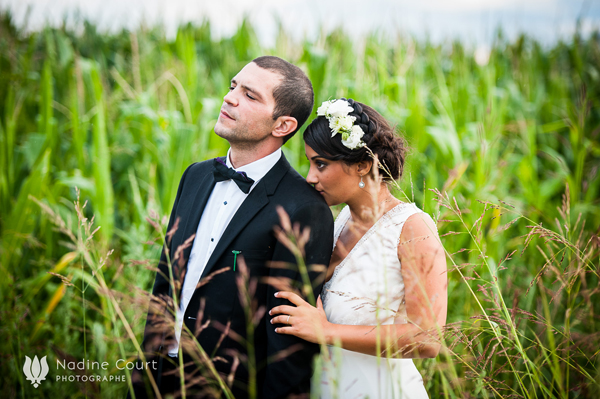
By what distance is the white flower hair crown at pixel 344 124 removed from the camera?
1.65m

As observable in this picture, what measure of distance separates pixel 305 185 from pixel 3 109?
125 inches

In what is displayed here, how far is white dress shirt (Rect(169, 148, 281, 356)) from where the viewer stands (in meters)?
1.65

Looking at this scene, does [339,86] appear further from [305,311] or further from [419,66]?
[305,311]

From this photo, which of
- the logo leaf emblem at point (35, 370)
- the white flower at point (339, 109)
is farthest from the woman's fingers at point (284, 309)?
the logo leaf emblem at point (35, 370)

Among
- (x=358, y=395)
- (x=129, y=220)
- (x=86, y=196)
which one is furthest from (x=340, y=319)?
(x=129, y=220)

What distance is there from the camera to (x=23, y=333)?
7.61ft

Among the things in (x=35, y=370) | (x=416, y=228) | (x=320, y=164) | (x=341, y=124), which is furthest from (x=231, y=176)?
(x=35, y=370)

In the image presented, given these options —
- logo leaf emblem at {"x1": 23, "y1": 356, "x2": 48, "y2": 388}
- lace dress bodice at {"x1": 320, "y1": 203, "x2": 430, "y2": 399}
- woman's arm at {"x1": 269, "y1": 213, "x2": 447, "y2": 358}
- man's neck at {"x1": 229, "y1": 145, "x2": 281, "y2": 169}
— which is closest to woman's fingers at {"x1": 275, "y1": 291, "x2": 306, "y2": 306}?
woman's arm at {"x1": 269, "y1": 213, "x2": 447, "y2": 358}

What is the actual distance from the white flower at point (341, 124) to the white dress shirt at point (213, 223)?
26cm

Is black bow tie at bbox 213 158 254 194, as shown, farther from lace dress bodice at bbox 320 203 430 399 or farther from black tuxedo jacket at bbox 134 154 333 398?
lace dress bodice at bbox 320 203 430 399

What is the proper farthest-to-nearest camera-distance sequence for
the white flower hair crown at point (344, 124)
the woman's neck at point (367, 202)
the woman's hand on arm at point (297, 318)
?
the woman's neck at point (367, 202)
the white flower hair crown at point (344, 124)
the woman's hand on arm at point (297, 318)

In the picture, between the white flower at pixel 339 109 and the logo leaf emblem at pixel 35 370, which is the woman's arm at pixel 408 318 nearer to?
the white flower at pixel 339 109

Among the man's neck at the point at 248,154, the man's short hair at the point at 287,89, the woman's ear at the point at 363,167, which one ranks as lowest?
the woman's ear at the point at 363,167

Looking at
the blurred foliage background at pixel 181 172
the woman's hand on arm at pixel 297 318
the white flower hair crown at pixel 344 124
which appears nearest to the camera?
the woman's hand on arm at pixel 297 318
